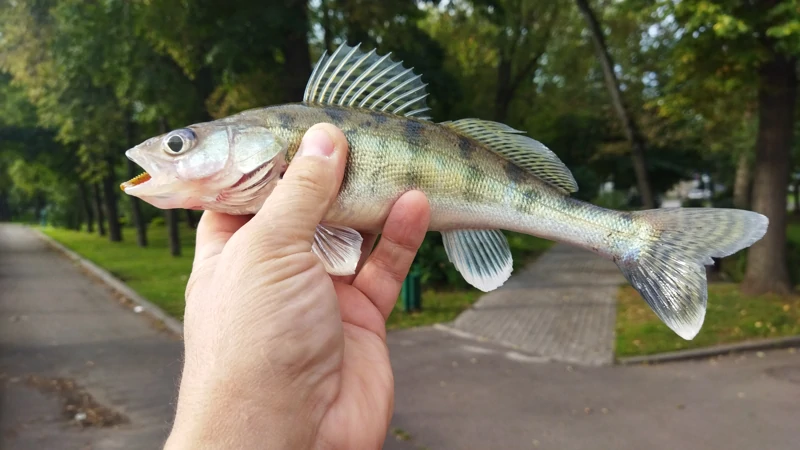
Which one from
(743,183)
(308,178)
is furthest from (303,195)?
(743,183)

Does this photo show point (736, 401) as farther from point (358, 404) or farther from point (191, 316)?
point (191, 316)

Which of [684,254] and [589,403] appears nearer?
[684,254]

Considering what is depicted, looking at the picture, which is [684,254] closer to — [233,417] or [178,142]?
[233,417]

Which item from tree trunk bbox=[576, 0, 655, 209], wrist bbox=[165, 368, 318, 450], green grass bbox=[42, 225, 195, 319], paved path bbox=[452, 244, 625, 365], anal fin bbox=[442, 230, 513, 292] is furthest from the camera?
green grass bbox=[42, 225, 195, 319]

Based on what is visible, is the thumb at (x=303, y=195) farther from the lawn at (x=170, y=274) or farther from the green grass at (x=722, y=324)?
the lawn at (x=170, y=274)

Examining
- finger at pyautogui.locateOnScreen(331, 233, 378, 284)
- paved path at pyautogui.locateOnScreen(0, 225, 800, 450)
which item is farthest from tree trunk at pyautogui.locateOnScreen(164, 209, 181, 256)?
finger at pyautogui.locateOnScreen(331, 233, 378, 284)

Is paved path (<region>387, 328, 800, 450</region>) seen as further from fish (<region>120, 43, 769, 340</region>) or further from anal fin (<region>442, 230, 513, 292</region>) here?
fish (<region>120, 43, 769, 340</region>)
